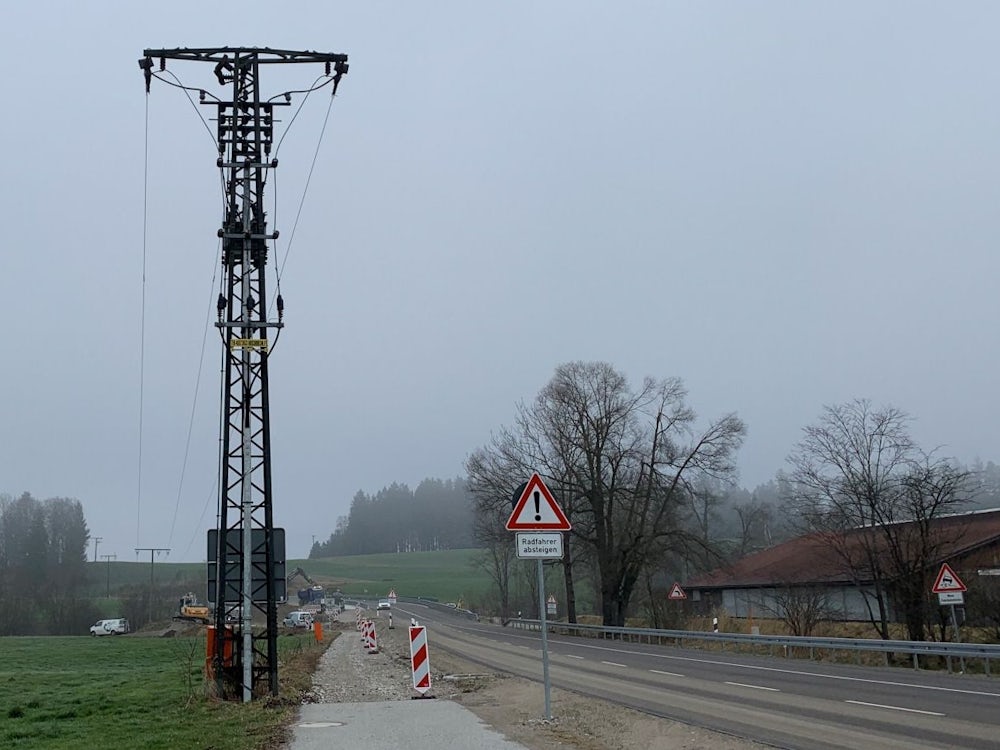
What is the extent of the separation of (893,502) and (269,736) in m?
26.0

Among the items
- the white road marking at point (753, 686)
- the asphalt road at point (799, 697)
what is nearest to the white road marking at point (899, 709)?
the asphalt road at point (799, 697)

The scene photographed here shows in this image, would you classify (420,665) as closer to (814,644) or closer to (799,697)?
(799,697)

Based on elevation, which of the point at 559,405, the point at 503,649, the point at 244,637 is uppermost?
the point at 559,405

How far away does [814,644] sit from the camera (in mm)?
29156

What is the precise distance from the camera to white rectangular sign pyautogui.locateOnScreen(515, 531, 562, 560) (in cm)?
1220

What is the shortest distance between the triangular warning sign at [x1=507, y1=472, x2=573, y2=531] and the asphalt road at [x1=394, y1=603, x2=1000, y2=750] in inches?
146

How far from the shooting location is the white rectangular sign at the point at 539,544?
12.2m

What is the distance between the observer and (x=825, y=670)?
953 inches

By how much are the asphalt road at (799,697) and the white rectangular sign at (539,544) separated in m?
3.44

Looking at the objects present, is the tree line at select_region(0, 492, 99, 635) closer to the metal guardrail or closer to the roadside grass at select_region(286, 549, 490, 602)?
the roadside grass at select_region(286, 549, 490, 602)

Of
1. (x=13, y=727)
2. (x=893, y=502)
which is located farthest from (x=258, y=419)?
(x=893, y=502)

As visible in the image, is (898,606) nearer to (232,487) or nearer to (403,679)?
(403,679)

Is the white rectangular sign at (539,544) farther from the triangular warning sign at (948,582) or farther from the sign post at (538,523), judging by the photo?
the triangular warning sign at (948,582)

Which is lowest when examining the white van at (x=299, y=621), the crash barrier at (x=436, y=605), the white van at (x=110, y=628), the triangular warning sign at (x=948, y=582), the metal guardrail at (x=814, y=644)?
the crash barrier at (x=436, y=605)
